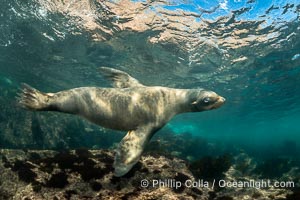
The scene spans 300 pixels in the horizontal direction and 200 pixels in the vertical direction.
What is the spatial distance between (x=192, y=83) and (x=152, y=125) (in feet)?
71.3

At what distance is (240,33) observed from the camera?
53.0 ft

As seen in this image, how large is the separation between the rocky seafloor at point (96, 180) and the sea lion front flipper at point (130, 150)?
52cm

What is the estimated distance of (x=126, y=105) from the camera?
5.88 metres

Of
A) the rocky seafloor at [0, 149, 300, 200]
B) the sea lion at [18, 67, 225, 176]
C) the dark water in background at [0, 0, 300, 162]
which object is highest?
the dark water in background at [0, 0, 300, 162]

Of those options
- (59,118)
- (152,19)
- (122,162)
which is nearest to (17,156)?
(122,162)

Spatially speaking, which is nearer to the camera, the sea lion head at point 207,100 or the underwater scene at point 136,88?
the underwater scene at point 136,88

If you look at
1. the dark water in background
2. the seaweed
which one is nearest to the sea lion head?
the seaweed

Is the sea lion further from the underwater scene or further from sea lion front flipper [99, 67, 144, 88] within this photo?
sea lion front flipper [99, 67, 144, 88]

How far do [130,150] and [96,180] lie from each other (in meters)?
0.93

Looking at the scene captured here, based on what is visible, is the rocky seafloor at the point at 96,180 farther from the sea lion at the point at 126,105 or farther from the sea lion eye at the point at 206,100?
the sea lion eye at the point at 206,100

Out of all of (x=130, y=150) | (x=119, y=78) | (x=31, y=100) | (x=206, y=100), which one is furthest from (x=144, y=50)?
(x=130, y=150)

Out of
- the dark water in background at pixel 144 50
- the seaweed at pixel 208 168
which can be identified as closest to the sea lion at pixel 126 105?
the seaweed at pixel 208 168

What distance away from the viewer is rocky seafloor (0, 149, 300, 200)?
5.03 meters

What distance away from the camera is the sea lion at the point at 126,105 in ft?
18.4
